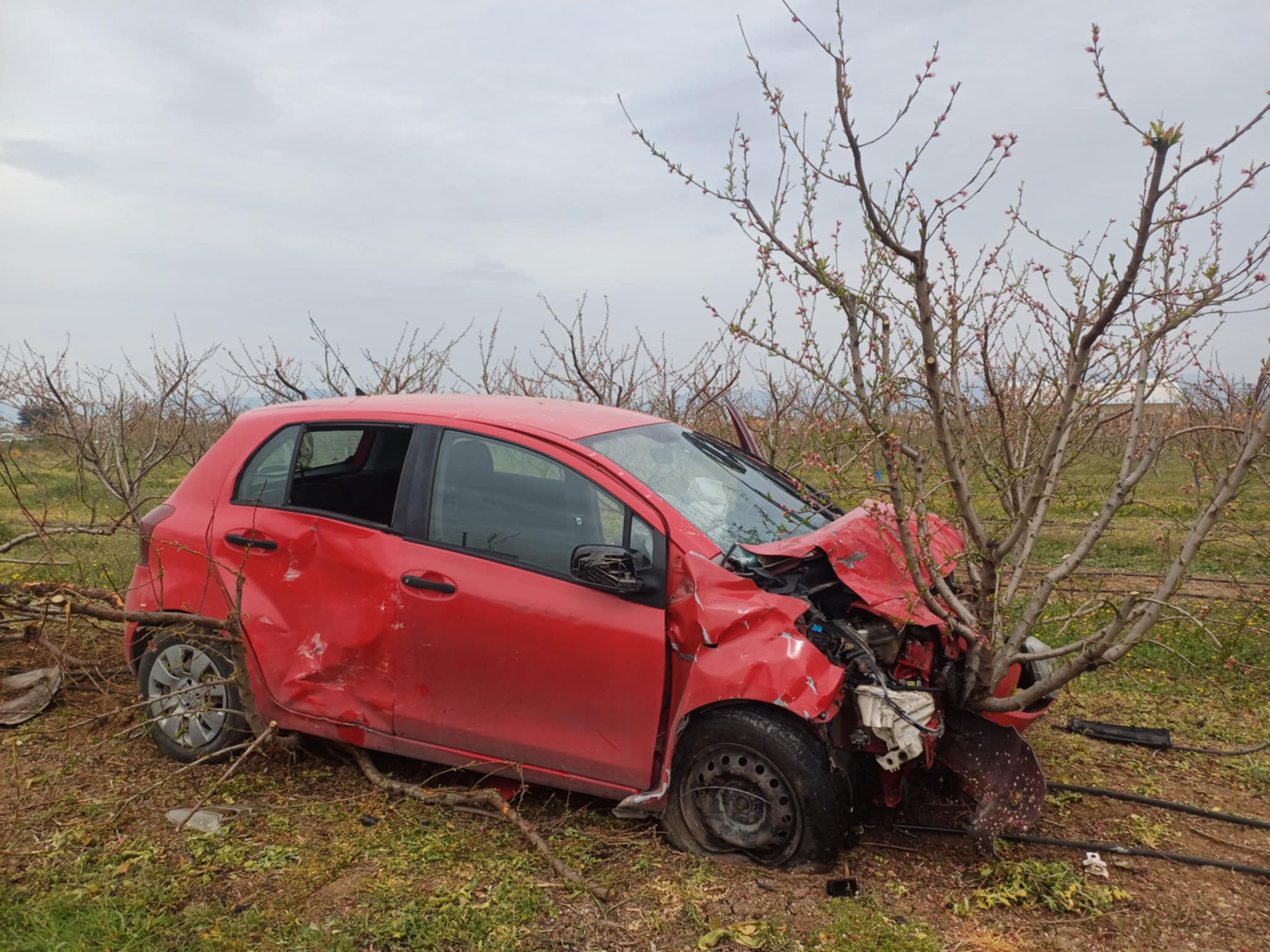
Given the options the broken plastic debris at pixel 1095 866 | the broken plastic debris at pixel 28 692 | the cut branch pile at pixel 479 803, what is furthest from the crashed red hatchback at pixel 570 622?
the broken plastic debris at pixel 28 692

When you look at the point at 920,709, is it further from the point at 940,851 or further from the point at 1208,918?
the point at 1208,918

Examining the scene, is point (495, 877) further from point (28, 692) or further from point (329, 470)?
point (28, 692)

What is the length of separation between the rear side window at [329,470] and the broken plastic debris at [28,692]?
6.67 ft

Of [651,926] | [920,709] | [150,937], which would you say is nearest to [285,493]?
[150,937]

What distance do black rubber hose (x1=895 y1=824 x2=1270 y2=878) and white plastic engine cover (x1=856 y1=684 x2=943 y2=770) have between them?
2.07 ft

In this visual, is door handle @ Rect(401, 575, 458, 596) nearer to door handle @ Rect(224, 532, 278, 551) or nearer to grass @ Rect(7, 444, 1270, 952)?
door handle @ Rect(224, 532, 278, 551)

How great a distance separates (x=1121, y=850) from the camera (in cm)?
338

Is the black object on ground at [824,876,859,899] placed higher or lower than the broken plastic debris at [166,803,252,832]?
higher

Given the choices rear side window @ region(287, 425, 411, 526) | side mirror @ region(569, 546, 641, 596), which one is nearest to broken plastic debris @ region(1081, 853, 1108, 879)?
side mirror @ region(569, 546, 641, 596)

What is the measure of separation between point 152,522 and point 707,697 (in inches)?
112

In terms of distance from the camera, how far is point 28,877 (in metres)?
3.29

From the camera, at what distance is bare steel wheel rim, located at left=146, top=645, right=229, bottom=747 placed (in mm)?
4156

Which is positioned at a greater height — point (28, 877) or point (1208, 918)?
point (1208, 918)

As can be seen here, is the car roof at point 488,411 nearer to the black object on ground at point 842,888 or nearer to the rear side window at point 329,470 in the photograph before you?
the rear side window at point 329,470
